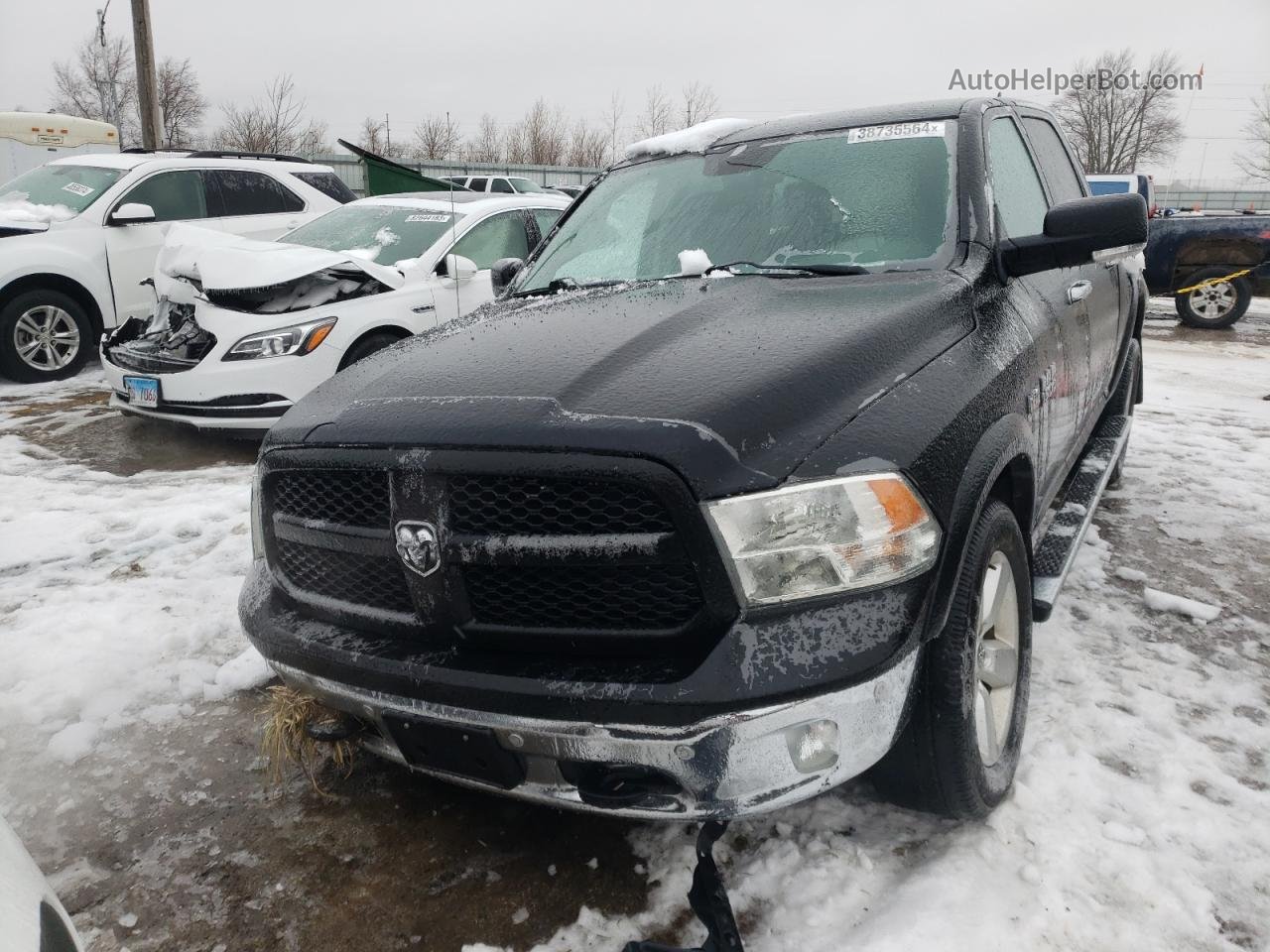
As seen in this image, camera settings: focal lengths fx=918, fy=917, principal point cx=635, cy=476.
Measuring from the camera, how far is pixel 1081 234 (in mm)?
2430

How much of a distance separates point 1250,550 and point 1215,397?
177 inches

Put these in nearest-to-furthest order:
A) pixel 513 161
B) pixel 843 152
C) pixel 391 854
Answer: pixel 391 854 < pixel 843 152 < pixel 513 161

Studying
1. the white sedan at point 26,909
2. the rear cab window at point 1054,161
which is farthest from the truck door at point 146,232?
the white sedan at point 26,909

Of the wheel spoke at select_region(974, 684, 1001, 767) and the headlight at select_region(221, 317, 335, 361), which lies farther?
the headlight at select_region(221, 317, 335, 361)

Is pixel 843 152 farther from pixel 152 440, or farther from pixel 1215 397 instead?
pixel 1215 397

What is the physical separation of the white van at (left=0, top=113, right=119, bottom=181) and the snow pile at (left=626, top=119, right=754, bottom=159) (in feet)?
59.7

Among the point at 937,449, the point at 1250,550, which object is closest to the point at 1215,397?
the point at 1250,550

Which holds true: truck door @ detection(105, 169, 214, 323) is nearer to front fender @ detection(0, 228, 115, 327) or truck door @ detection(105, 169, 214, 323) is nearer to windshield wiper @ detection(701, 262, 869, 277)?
front fender @ detection(0, 228, 115, 327)

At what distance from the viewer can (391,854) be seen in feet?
7.20

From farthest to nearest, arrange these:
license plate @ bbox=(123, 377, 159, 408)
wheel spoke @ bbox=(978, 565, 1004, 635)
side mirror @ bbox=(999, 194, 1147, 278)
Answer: license plate @ bbox=(123, 377, 159, 408), side mirror @ bbox=(999, 194, 1147, 278), wheel spoke @ bbox=(978, 565, 1004, 635)

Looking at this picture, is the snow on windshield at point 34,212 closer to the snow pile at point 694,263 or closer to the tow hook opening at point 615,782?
the snow pile at point 694,263

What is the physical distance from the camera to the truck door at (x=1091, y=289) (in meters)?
3.40

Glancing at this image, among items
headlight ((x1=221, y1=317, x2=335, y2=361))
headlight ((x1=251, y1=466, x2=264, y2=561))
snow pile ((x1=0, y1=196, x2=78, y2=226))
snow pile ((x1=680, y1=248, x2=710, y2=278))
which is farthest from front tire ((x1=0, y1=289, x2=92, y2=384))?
snow pile ((x1=680, y1=248, x2=710, y2=278))

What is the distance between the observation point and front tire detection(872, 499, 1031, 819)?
1840 millimetres
